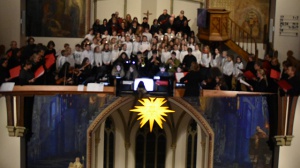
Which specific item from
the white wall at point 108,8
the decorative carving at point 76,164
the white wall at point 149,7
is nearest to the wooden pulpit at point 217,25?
the white wall at point 149,7

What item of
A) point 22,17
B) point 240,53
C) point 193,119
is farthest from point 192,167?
point 22,17

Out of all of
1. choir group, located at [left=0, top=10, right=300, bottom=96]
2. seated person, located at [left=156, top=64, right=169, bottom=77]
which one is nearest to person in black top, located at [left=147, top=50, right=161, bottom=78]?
choir group, located at [left=0, top=10, right=300, bottom=96]

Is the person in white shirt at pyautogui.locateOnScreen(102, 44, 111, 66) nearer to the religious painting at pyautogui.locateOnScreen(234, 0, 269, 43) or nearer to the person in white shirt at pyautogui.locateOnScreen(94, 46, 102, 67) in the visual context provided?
the person in white shirt at pyautogui.locateOnScreen(94, 46, 102, 67)

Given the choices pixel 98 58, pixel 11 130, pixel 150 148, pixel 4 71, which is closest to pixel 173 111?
pixel 150 148

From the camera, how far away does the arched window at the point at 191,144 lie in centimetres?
3130

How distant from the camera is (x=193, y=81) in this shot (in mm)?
26531

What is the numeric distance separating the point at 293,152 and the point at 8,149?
8.41m

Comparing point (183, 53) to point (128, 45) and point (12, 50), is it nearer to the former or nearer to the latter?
point (128, 45)

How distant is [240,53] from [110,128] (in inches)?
220

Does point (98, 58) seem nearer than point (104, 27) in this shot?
Yes

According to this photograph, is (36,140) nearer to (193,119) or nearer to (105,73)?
(105,73)

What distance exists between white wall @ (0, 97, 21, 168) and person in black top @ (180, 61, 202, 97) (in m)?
5.27

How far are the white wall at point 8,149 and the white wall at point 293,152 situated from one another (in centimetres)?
777

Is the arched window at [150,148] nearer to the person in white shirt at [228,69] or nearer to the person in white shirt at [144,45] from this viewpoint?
the person in white shirt at [144,45]
